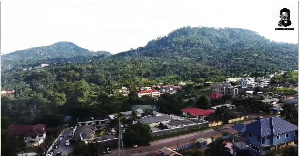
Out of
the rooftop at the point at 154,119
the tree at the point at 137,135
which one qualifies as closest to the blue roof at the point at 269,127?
the tree at the point at 137,135

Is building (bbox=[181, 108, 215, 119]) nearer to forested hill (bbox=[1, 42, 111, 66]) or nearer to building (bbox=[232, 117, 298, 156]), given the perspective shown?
building (bbox=[232, 117, 298, 156])

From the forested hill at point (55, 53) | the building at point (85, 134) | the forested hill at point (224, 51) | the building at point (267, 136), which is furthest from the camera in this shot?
the forested hill at point (55, 53)

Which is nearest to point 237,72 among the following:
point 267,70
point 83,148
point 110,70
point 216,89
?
point 267,70

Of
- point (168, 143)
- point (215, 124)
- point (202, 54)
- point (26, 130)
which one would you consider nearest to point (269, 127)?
point (168, 143)

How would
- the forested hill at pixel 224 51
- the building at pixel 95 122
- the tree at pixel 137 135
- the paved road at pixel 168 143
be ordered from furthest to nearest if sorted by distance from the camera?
the forested hill at pixel 224 51
the building at pixel 95 122
the tree at pixel 137 135
the paved road at pixel 168 143

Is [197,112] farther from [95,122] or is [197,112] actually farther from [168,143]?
[95,122]

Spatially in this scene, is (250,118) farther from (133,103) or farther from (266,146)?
(133,103)

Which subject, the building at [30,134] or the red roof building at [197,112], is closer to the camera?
the building at [30,134]

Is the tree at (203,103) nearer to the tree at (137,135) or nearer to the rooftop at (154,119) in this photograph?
the rooftop at (154,119)
